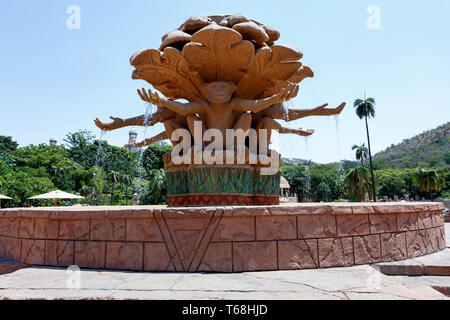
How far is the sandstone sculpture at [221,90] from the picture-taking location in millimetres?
5934

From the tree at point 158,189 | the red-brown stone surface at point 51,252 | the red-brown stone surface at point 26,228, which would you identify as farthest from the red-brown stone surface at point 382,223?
the tree at point 158,189

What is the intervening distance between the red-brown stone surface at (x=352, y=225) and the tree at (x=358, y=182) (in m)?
30.2

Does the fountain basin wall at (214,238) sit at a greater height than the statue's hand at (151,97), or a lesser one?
lesser

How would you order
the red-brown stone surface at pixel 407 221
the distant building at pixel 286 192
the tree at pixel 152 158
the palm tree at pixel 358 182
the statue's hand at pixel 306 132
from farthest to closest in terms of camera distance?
the tree at pixel 152 158
the palm tree at pixel 358 182
the distant building at pixel 286 192
the statue's hand at pixel 306 132
the red-brown stone surface at pixel 407 221

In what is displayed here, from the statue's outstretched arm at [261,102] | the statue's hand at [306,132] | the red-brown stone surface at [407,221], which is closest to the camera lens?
the red-brown stone surface at [407,221]

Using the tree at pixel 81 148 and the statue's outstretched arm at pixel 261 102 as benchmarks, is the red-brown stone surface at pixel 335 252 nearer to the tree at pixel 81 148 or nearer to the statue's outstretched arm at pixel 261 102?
the statue's outstretched arm at pixel 261 102

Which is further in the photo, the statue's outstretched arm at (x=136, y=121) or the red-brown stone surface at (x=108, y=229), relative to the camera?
the statue's outstretched arm at (x=136, y=121)

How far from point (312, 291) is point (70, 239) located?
9.60 feet

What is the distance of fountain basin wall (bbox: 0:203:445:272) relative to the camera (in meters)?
3.63

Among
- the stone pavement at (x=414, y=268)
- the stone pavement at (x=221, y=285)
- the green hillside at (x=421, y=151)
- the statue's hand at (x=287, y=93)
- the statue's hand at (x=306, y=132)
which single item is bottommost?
the stone pavement at (x=414, y=268)

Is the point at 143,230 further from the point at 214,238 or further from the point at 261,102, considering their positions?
the point at 261,102

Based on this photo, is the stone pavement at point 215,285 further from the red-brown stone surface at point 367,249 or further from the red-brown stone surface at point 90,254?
the red-brown stone surface at point 367,249

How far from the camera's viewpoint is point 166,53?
20.4 feet
